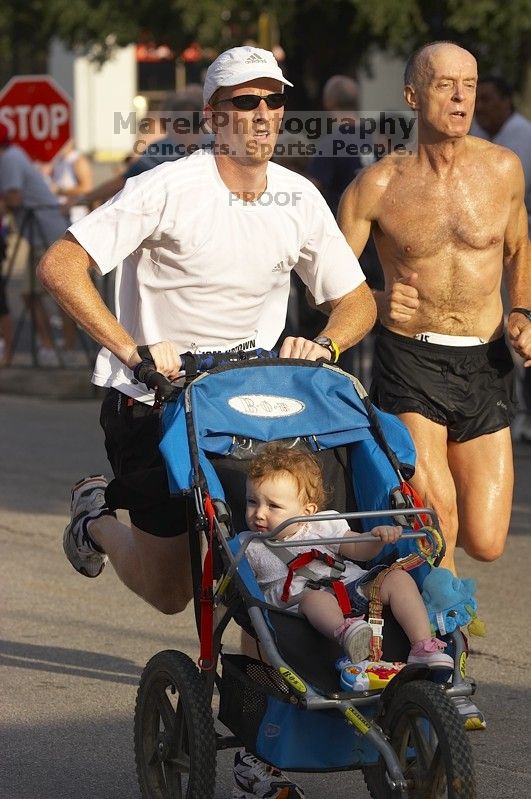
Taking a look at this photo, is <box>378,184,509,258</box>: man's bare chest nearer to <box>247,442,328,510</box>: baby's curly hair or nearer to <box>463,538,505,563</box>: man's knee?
<box>463,538,505,563</box>: man's knee

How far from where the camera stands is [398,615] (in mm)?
4238

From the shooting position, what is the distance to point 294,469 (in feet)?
14.8

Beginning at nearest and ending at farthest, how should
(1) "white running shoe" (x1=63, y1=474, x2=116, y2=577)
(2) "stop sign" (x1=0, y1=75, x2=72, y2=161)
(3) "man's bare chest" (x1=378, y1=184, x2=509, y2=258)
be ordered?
(1) "white running shoe" (x1=63, y1=474, x2=116, y2=577), (3) "man's bare chest" (x1=378, y1=184, x2=509, y2=258), (2) "stop sign" (x1=0, y1=75, x2=72, y2=161)

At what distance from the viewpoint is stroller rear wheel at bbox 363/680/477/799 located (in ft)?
12.5

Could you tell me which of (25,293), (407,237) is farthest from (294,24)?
(407,237)

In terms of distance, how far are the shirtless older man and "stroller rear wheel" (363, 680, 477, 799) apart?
191 cm

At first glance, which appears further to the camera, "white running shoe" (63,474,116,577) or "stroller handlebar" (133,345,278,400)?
"white running shoe" (63,474,116,577)

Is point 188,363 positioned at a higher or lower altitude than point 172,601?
higher

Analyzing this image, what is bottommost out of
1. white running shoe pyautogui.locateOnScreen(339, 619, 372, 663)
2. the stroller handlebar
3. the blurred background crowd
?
the blurred background crowd

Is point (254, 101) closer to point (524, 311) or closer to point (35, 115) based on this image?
point (524, 311)

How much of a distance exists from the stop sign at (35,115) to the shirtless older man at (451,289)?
13.8 metres

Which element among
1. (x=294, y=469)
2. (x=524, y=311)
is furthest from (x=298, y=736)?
(x=524, y=311)

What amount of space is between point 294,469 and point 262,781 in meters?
0.87

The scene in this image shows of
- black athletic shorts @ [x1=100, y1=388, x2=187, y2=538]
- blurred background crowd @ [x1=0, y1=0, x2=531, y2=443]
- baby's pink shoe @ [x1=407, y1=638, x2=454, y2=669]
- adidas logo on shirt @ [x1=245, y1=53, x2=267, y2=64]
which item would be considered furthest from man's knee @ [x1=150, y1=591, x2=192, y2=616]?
blurred background crowd @ [x1=0, y1=0, x2=531, y2=443]
